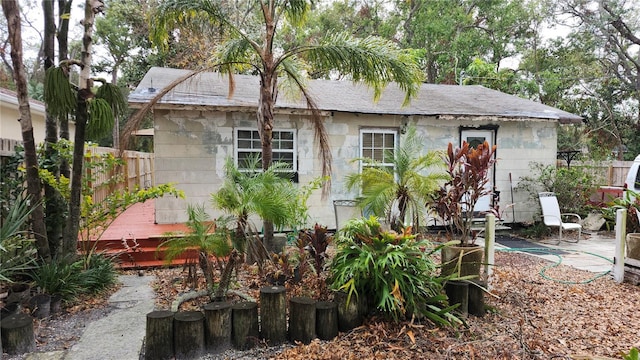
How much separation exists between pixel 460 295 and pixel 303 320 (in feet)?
5.11

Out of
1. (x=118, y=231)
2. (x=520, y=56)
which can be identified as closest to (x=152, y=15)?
(x=118, y=231)

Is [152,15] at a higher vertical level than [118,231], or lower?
higher

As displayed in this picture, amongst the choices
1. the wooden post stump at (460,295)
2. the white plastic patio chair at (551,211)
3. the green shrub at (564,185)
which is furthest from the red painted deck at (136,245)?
the green shrub at (564,185)

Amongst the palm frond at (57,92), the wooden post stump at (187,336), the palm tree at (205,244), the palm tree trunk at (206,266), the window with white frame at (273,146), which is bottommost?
the wooden post stump at (187,336)

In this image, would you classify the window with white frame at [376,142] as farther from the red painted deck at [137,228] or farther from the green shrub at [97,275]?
the green shrub at [97,275]

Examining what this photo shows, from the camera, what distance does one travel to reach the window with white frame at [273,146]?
779 centimetres

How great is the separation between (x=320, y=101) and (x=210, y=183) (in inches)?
113

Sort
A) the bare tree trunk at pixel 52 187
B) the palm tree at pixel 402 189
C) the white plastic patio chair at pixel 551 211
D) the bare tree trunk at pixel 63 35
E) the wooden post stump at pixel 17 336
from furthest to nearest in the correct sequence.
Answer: the white plastic patio chair at pixel 551 211
the palm tree at pixel 402 189
the bare tree trunk at pixel 63 35
the bare tree trunk at pixel 52 187
the wooden post stump at pixel 17 336

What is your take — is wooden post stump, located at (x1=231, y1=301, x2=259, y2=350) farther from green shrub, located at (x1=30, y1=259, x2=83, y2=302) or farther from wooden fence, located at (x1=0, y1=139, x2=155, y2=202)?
wooden fence, located at (x1=0, y1=139, x2=155, y2=202)

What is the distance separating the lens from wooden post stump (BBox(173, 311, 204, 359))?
3119mm

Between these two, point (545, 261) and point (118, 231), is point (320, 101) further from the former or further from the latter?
point (545, 261)

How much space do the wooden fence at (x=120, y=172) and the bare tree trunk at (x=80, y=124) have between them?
50 cm

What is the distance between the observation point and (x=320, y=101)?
845cm

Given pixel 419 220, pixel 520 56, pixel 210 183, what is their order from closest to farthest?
pixel 419 220
pixel 210 183
pixel 520 56
